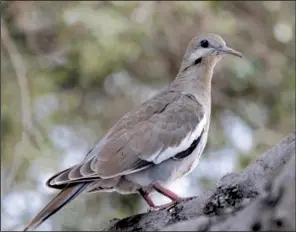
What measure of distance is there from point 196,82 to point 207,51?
0.26 meters

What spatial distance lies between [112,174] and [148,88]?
4090 millimetres

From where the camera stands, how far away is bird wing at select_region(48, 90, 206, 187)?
3.46 meters

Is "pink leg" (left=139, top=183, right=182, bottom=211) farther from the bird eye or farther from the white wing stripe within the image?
the bird eye

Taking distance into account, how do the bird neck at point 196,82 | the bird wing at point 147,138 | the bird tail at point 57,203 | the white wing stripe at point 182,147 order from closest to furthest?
the bird tail at point 57,203
the bird wing at point 147,138
the white wing stripe at point 182,147
the bird neck at point 196,82

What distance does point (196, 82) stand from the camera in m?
4.41

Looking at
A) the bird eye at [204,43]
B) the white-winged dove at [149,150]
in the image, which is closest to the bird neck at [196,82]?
the white-winged dove at [149,150]

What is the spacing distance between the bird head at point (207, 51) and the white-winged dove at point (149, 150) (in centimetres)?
22

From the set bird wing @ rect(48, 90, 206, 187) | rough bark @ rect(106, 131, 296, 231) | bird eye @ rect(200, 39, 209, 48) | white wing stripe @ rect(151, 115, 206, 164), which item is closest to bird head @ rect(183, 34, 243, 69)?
bird eye @ rect(200, 39, 209, 48)

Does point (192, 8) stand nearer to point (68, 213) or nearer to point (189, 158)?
point (68, 213)

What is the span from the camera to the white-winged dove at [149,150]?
3340 mm

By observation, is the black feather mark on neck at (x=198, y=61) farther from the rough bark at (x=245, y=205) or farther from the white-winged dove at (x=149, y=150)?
the rough bark at (x=245, y=205)

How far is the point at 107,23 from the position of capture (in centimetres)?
606

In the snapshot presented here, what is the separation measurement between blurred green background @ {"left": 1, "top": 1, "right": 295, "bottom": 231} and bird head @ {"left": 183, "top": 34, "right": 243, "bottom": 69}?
1623 mm

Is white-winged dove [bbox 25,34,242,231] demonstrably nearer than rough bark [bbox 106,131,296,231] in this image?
No
